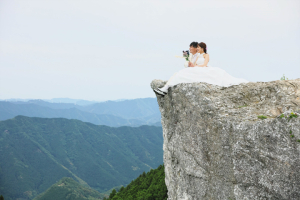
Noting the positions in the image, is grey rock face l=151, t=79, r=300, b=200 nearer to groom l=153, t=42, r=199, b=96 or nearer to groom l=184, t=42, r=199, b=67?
groom l=153, t=42, r=199, b=96

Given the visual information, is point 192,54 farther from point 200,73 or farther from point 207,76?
point 207,76

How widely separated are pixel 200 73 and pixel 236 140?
13.2 ft

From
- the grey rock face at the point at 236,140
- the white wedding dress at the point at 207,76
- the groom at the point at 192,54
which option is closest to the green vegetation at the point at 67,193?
the grey rock face at the point at 236,140

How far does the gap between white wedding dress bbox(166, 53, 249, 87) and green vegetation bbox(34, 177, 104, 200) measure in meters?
174

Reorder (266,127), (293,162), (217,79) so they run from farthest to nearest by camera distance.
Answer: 1. (217,79)
2. (266,127)
3. (293,162)

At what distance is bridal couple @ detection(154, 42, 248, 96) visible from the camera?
35.7 feet

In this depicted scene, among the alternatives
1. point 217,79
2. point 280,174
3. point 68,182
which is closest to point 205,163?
point 280,174

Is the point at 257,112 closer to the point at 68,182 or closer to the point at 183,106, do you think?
the point at 183,106

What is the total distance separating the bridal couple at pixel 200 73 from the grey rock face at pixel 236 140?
360 millimetres

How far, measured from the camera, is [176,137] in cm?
1205

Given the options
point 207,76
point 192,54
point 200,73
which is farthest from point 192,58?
point 207,76

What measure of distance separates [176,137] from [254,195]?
4.93m

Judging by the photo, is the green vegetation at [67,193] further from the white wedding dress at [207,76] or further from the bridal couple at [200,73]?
the white wedding dress at [207,76]

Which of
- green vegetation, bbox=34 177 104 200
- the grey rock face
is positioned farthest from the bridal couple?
green vegetation, bbox=34 177 104 200
